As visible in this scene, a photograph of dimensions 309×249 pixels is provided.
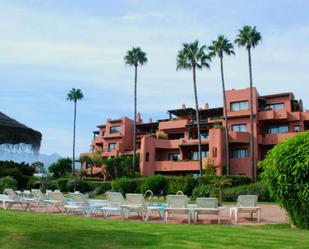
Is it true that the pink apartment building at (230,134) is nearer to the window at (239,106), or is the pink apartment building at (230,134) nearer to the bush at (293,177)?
the window at (239,106)

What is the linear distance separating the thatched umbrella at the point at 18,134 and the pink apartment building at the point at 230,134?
109 feet

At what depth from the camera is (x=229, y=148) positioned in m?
46.7

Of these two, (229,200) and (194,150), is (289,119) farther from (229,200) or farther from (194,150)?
(229,200)

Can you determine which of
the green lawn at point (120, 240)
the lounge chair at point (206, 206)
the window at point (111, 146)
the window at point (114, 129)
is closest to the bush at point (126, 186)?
the lounge chair at point (206, 206)

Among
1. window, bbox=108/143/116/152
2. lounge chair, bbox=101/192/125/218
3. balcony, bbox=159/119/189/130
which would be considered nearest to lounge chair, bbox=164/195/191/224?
lounge chair, bbox=101/192/125/218

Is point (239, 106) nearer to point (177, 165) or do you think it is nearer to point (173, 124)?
point (177, 165)

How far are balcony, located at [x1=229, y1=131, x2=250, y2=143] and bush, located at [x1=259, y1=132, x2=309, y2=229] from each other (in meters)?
33.9

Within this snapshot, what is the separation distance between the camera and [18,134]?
1105 centimetres

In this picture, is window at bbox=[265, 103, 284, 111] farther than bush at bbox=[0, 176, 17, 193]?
Yes

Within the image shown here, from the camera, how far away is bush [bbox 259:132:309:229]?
421 inches

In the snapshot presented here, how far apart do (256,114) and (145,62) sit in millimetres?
16440

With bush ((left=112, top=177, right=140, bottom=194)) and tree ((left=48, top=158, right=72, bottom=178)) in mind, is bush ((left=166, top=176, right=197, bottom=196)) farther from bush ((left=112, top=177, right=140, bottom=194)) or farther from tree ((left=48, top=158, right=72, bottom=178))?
tree ((left=48, top=158, right=72, bottom=178))

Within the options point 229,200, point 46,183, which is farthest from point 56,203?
point 46,183

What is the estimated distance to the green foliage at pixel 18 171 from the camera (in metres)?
41.7
